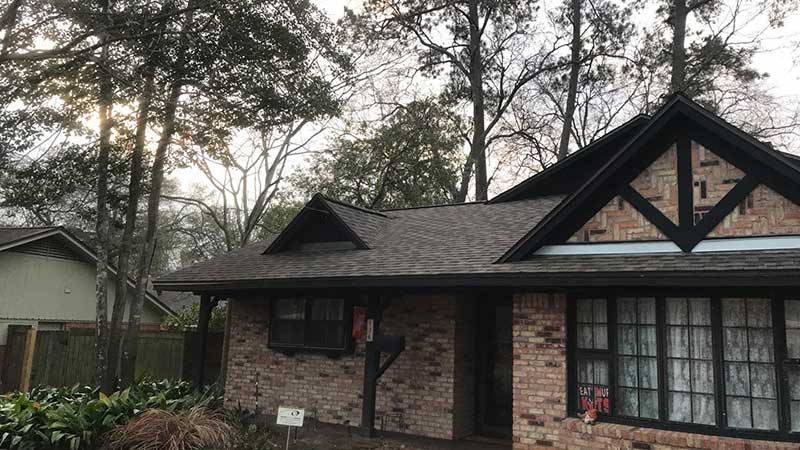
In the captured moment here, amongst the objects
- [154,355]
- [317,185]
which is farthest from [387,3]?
[154,355]

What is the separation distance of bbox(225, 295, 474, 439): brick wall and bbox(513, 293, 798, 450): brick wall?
1.72 m

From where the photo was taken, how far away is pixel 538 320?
775 cm

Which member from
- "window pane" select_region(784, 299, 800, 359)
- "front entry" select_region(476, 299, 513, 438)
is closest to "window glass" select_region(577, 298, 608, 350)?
"window pane" select_region(784, 299, 800, 359)

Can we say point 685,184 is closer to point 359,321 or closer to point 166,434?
point 359,321

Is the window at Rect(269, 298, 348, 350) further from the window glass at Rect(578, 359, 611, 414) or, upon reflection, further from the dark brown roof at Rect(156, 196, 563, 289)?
the window glass at Rect(578, 359, 611, 414)

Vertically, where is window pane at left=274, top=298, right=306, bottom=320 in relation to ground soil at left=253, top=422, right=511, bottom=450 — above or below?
above

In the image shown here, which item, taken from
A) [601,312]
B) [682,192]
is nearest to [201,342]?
[601,312]

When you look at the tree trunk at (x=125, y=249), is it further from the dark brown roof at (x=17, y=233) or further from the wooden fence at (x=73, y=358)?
the dark brown roof at (x=17, y=233)

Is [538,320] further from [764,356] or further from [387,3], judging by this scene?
[387,3]

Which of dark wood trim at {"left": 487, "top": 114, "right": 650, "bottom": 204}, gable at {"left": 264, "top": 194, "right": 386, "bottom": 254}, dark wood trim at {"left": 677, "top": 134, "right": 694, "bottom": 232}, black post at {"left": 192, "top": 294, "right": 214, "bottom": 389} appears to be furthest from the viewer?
black post at {"left": 192, "top": 294, "right": 214, "bottom": 389}

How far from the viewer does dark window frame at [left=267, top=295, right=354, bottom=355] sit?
10219mm

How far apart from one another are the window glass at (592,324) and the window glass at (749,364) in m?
1.34

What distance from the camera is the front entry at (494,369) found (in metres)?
9.66

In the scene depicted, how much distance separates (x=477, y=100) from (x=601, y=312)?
16.7 meters
